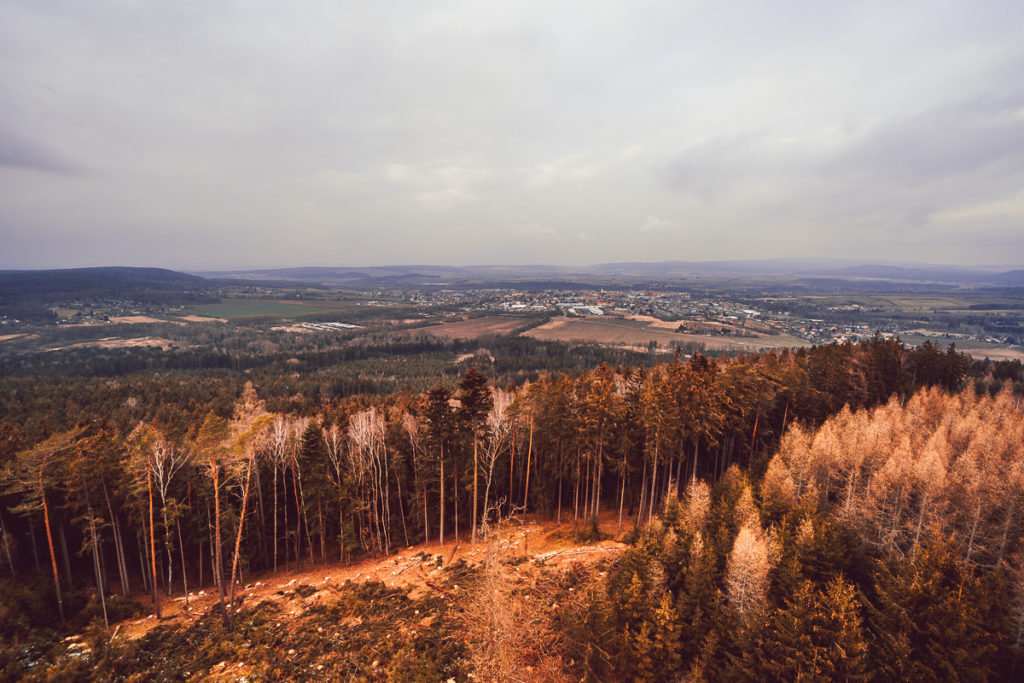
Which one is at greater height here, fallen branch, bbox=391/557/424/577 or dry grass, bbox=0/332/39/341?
fallen branch, bbox=391/557/424/577

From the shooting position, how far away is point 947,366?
4591cm

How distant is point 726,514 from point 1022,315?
981 ft

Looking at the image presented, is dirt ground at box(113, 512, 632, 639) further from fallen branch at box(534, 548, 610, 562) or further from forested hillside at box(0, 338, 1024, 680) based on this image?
forested hillside at box(0, 338, 1024, 680)

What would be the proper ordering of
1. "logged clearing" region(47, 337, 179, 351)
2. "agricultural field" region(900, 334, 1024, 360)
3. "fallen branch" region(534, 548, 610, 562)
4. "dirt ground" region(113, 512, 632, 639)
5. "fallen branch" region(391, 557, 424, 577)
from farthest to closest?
"logged clearing" region(47, 337, 179, 351) → "agricultural field" region(900, 334, 1024, 360) → "fallen branch" region(391, 557, 424, 577) → "fallen branch" region(534, 548, 610, 562) → "dirt ground" region(113, 512, 632, 639)

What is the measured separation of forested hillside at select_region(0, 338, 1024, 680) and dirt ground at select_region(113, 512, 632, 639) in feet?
5.07

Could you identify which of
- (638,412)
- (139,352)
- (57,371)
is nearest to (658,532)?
(638,412)

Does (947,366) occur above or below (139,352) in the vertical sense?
above

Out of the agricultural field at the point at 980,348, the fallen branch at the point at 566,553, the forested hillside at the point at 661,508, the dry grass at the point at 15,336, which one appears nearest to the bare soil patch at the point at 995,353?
the agricultural field at the point at 980,348

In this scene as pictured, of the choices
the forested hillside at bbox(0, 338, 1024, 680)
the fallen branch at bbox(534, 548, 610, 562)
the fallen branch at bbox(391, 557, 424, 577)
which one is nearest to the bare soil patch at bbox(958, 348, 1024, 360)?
the forested hillside at bbox(0, 338, 1024, 680)


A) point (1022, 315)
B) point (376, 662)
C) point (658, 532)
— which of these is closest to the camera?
point (376, 662)

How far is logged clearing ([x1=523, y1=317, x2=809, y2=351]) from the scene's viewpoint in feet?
477

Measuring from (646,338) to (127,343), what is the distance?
23538 cm

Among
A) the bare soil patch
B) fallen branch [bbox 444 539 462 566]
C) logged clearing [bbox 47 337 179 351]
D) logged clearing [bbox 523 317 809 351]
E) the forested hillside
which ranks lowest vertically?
logged clearing [bbox 47 337 179 351]

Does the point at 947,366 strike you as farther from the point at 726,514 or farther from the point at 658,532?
the point at 658,532
